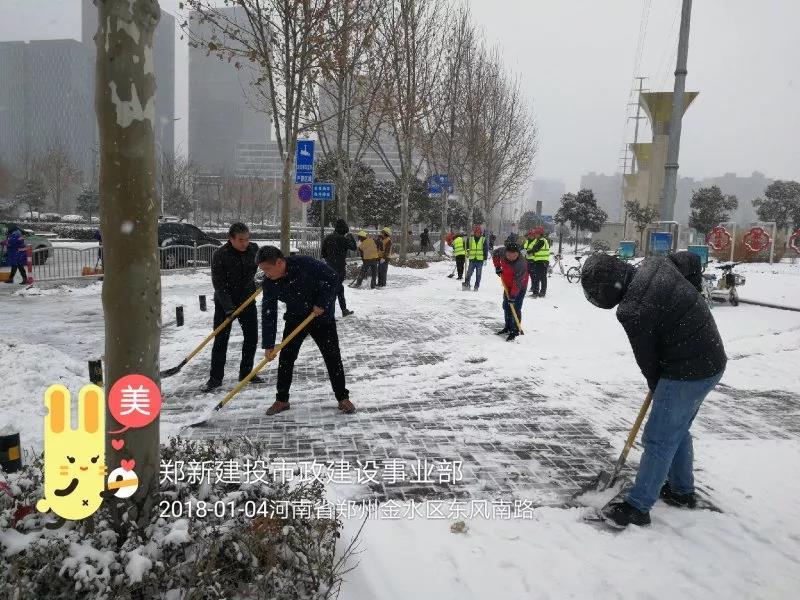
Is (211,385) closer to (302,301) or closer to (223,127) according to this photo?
(302,301)

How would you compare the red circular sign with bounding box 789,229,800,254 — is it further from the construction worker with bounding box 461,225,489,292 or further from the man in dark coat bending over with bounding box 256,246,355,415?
the man in dark coat bending over with bounding box 256,246,355,415

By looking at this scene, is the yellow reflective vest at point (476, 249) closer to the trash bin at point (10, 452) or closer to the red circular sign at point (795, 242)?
the trash bin at point (10, 452)

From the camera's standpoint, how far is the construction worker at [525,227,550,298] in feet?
47.6

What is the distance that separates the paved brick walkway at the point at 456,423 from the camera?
169 inches

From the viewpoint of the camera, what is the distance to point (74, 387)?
19.5ft

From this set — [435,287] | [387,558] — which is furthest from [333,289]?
[435,287]

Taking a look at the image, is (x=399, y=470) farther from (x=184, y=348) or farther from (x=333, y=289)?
(x=184, y=348)

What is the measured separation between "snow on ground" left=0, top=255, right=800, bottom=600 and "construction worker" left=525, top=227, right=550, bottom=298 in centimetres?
174

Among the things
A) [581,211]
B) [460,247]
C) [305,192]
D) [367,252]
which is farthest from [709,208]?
[305,192]

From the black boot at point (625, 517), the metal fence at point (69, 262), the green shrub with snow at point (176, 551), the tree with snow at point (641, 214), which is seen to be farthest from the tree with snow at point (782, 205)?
the green shrub with snow at point (176, 551)

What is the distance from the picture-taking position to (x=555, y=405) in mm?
6020

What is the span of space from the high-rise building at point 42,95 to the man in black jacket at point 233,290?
6622 cm

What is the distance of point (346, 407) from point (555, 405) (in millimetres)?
2101

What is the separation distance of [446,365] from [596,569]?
15.0ft
